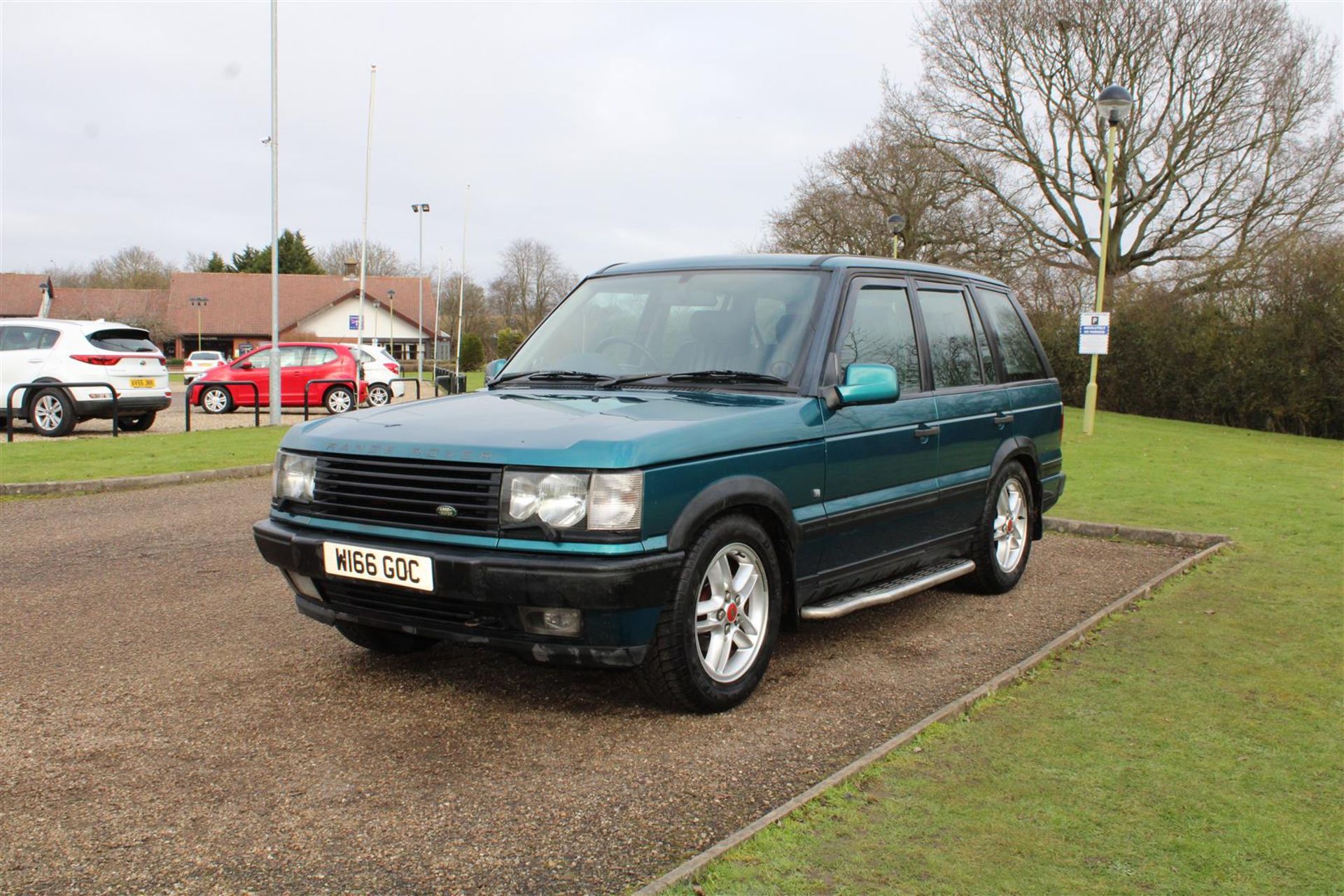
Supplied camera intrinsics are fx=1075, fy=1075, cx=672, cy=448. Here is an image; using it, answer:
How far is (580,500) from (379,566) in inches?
34.2

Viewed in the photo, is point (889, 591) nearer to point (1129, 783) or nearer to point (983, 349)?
point (1129, 783)

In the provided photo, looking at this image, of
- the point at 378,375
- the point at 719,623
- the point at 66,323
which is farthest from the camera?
the point at 378,375

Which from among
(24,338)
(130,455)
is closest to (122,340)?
(24,338)

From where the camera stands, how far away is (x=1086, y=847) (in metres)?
3.13

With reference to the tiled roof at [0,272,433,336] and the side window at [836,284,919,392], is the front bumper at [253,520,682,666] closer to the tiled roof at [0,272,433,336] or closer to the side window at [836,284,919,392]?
the side window at [836,284,919,392]

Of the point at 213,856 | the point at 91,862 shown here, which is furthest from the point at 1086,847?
the point at 91,862

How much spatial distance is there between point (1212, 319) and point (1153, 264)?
6725 millimetres

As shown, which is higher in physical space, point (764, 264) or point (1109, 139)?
point (1109, 139)

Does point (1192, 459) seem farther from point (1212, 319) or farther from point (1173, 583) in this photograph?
point (1212, 319)

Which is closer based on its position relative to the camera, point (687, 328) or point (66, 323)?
point (687, 328)

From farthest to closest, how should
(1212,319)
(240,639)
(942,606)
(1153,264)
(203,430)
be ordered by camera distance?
(1153,264) → (1212,319) → (203,430) → (942,606) → (240,639)

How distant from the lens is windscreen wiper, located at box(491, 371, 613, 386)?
5.15 metres

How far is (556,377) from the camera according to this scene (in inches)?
208

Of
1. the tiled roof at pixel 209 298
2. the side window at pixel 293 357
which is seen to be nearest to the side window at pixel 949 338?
the side window at pixel 293 357
